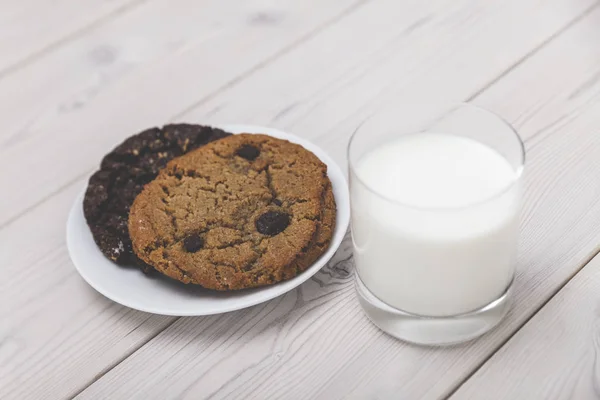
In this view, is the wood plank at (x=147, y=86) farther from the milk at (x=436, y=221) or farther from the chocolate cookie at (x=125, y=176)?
the milk at (x=436, y=221)

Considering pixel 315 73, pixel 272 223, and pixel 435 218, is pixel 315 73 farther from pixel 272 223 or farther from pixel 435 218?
pixel 435 218

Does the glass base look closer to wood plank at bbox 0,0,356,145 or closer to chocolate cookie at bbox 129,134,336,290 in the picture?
chocolate cookie at bbox 129,134,336,290

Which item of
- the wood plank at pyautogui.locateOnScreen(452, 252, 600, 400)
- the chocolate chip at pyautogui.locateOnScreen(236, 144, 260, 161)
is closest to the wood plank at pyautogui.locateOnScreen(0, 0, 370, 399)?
the chocolate chip at pyautogui.locateOnScreen(236, 144, 260, 161)

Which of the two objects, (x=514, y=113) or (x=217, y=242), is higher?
(x=217, y=242)

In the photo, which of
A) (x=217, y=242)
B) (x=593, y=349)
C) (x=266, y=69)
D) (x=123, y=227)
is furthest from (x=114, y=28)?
(x=593, y=349)

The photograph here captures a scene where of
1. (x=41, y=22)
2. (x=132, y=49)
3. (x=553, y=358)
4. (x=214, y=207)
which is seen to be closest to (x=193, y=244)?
(x=214, y=207)

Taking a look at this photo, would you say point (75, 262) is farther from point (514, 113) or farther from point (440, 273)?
point (514, 113)
